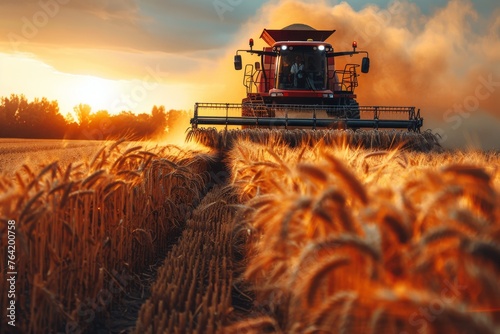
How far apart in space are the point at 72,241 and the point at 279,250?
5.84 ft

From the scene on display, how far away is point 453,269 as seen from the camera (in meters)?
1.95

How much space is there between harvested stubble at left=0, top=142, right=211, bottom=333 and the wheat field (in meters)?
0.01

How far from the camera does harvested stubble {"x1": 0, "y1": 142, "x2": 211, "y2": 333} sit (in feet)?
10.5

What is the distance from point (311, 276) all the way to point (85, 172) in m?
2.88

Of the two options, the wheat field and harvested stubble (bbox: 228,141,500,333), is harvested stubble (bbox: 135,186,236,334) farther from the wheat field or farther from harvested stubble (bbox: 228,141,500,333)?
harvested stubble (bbox: 228,141,500,333)

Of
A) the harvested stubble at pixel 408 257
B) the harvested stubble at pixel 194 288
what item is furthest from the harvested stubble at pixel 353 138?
the harvested stubble at pixel 408 257

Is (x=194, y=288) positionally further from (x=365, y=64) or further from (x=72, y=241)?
(x=365, y=64)

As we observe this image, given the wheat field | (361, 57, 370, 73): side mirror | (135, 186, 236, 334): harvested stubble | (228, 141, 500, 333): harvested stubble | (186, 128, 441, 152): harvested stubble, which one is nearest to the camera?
(228, 141, 500, 333): harvested stubble

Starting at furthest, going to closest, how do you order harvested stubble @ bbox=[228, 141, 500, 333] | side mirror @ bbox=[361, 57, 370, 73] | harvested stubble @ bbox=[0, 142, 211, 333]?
side mirror @ bbox=[361, 57, 370, 73]
harvested stubble @ bbox=[0, 142, 211, 333]
harvested stubble @ bbox=[228, 141, 500, 333]

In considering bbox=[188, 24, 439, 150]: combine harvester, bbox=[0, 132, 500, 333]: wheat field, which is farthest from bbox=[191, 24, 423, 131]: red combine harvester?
bbox=[0, 132, 500, 333]: wheat field

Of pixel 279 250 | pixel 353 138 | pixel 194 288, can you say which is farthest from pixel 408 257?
pixel 353 138

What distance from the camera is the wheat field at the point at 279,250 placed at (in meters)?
1.80

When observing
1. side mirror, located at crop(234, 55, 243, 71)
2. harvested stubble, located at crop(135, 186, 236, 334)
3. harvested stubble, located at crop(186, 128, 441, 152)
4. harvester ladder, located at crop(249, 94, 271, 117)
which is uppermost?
side mirror, located at crop(234, 55, 243, 71)

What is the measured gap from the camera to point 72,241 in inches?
147
